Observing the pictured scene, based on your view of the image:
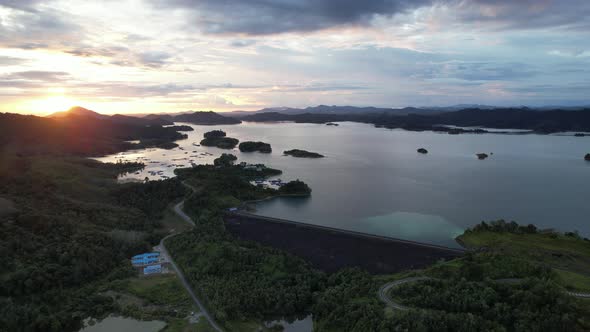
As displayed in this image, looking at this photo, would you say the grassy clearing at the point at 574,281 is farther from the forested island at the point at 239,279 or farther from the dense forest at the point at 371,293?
the dense forest at the point at 371,293

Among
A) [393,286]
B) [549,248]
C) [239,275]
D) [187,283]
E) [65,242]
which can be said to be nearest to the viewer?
[393,286]

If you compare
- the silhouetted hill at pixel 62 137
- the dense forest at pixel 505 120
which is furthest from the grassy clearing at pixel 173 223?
the dense forest at pixel 505 120

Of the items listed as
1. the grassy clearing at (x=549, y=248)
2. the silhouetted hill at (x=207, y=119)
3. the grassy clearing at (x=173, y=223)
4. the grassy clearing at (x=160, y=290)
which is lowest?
the grassy clearing at (x=160, y=290)

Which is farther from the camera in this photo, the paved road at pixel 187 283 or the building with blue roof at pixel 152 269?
the building with blue roof at pixel 152 269

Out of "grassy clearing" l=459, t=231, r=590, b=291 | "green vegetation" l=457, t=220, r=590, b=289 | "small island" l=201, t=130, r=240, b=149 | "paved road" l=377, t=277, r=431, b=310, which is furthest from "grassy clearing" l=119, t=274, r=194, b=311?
"small island" l=201, t=130, r=240, b=149

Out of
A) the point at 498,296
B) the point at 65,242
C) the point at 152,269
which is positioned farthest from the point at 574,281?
the point at 65,242

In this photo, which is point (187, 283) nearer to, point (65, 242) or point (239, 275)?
point (239, 275)

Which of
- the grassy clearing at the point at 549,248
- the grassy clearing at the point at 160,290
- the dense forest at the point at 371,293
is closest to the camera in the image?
the dense forest at the point at 371,293
